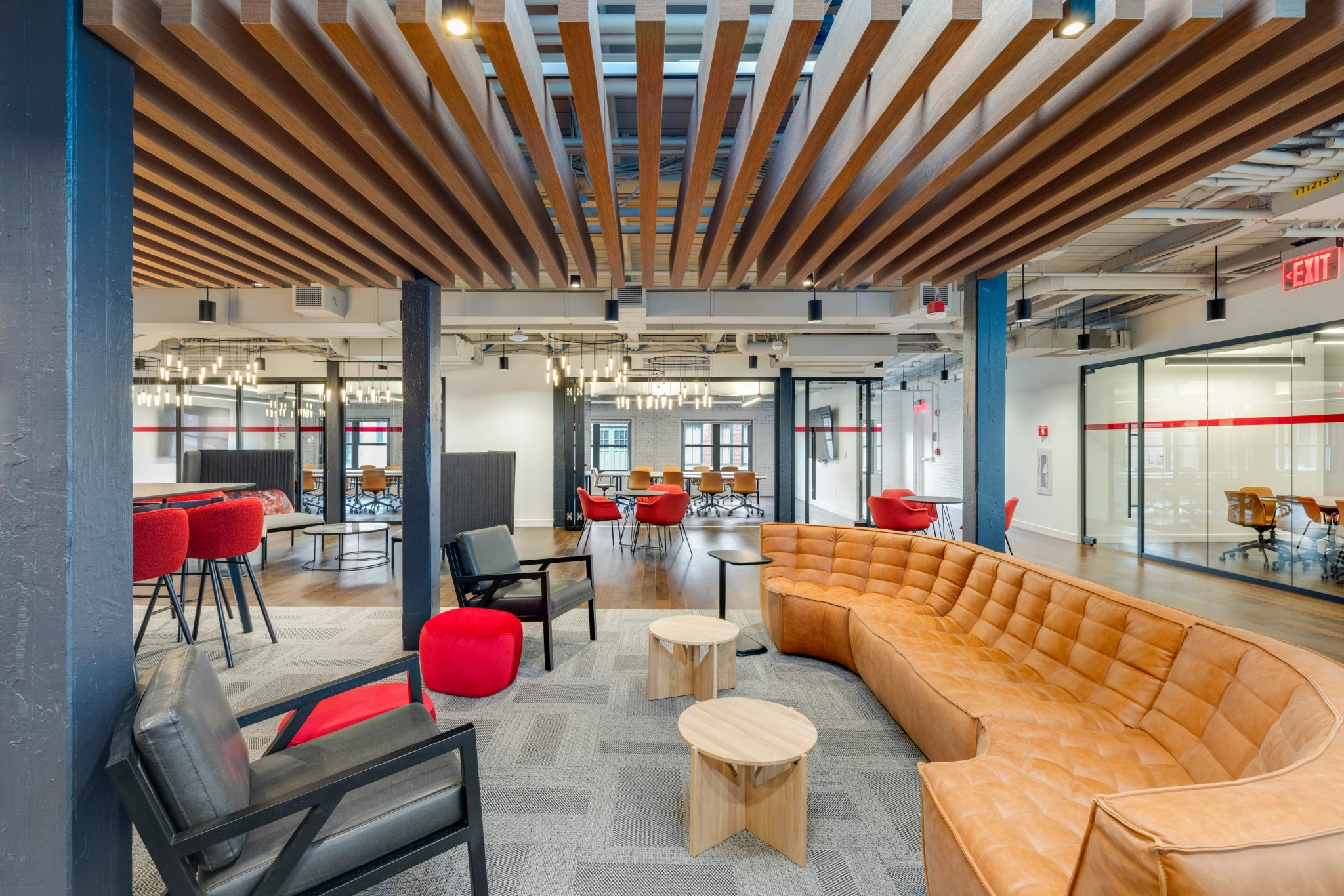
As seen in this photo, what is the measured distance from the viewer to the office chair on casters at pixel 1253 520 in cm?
607

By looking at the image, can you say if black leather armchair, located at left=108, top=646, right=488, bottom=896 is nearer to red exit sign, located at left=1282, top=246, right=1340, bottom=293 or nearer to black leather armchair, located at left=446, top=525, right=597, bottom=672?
black leather armchair, located at left=446, top=525, right=597, bottom=672

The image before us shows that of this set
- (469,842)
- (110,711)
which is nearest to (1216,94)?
(469,842)

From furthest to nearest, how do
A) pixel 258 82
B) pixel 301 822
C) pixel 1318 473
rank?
pixel 1318 473 < pixel 258 82 < pixel 301 822

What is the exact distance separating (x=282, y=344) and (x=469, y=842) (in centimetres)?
1051

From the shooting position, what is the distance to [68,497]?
156 centimetres

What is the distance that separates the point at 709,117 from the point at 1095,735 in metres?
2.72

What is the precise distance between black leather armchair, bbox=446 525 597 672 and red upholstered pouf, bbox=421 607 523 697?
278mm

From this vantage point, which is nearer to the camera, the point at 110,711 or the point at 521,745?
the point at 110,711

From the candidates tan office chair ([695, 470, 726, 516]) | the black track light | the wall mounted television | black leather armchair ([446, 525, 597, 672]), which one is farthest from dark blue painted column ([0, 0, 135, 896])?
the wall mounted television

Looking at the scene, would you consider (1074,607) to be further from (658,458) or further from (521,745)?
(658,458)

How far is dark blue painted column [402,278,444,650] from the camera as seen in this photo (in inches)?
163

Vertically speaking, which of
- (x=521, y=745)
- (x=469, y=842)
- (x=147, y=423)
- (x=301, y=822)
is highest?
(x=147, y=423)

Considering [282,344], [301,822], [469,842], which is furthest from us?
[282,344]

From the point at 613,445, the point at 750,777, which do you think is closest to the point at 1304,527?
the point at 750,777
